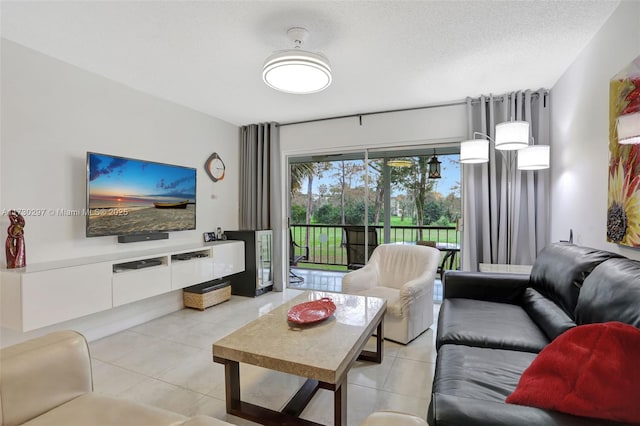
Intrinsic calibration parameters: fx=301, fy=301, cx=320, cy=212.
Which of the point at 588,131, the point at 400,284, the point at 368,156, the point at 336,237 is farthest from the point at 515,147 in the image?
the point at 336,237

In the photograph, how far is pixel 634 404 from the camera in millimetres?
808

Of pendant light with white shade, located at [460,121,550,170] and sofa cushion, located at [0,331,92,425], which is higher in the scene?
pendant light with white shade, located at [460,121,550,170]

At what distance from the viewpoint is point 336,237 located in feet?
18.0

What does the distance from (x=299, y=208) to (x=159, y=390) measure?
3357mm

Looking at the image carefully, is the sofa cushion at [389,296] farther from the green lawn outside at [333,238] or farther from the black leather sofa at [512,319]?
the green lawn outside at [333,238]

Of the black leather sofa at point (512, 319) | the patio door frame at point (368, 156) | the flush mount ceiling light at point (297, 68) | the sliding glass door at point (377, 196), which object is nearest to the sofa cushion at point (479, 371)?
the black leather sofa at point (512, 319)

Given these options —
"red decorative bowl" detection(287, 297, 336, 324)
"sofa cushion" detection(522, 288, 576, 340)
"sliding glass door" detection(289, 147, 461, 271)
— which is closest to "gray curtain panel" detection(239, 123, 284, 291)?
"sliding glass door" detection(289, 147, 461, 271)

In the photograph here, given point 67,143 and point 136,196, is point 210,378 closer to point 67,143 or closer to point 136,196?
point 136,196

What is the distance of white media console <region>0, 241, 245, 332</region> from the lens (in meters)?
2.05

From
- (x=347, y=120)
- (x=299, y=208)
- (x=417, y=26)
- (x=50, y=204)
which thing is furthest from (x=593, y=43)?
(x=50, y=204)

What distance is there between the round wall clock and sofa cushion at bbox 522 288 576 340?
3711 mm

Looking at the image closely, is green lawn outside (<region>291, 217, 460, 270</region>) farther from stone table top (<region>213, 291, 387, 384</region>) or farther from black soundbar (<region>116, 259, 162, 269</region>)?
stone table top (<region>213, 291, 387, 384</region>)

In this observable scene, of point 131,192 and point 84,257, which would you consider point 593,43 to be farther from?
point 84,257

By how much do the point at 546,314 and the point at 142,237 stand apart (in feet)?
11.4
